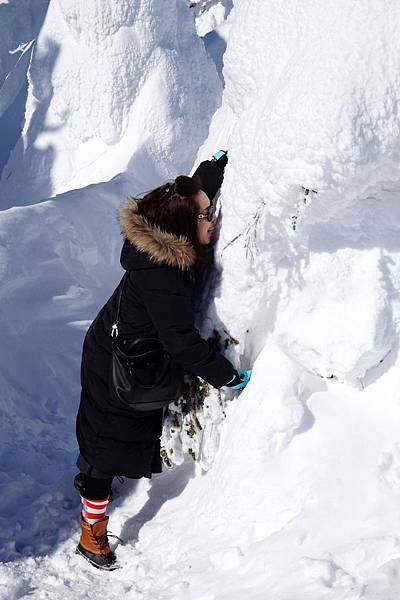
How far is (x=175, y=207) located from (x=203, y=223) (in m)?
0.15

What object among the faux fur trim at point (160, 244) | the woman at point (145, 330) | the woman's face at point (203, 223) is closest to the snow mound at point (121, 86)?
the woman at point (145, 330)

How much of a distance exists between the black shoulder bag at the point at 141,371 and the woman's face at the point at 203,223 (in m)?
0.31

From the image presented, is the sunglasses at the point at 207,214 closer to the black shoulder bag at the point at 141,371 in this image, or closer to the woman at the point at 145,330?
the woman at the point at 145,330

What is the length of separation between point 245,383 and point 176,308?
0.45 meters

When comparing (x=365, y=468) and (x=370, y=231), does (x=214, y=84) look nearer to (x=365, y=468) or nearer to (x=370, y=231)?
(x=370, y=231)

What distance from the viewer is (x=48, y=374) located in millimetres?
4242

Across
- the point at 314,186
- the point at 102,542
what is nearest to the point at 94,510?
the point at 102,542

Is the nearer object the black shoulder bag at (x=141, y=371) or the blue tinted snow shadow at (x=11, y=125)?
the black shoulder bag at (x=141, y=371)

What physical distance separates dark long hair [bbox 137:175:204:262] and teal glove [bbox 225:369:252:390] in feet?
1.80

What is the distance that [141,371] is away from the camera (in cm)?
218

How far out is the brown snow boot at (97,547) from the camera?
7.82ft

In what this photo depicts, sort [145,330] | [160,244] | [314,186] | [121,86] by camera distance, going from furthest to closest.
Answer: [121,86] < [145,330] < [160,244] < [314,186]

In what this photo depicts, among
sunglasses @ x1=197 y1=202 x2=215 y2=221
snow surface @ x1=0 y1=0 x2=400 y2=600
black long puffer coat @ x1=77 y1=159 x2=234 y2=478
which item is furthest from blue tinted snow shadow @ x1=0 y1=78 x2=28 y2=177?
sunglasses @ x1=197 y1=202 x2=215 y2=221

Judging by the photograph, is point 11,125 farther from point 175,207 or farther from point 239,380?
point 239,380
